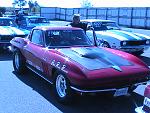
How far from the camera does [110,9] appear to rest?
36469 millimetres

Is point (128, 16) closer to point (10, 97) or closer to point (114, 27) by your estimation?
point (114, 27)

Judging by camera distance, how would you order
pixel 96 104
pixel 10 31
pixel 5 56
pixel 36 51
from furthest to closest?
pixel 10 31 → pixel 5 56 → pixel 36 51 → pixel 96 104

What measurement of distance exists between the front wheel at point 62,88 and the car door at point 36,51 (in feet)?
2.55

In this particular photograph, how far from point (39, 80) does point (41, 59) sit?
3.79 feet

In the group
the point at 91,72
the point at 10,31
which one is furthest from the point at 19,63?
the point at 10,31

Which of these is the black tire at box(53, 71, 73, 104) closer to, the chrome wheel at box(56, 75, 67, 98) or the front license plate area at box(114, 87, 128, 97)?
the chrome wheel at box(56, 75, 67, 98)

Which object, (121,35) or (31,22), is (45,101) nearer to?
(121,35)

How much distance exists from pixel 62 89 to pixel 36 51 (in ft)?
4.78

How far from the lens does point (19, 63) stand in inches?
322

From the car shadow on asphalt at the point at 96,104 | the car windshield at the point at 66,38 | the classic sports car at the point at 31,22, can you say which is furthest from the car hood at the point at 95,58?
the classic sports car at the point at 31,22

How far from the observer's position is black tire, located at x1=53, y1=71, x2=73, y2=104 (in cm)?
554

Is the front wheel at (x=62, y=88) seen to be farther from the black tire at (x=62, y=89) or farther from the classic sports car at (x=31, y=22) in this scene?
the classic sports car at (x=31, y=22)

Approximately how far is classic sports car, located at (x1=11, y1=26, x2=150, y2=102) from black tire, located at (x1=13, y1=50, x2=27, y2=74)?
0.45 meters

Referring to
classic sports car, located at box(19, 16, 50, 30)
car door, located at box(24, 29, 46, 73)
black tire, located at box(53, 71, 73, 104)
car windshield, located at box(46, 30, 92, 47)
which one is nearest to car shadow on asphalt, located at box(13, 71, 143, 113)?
black tire, located at box(53, 71, 73, 104)
